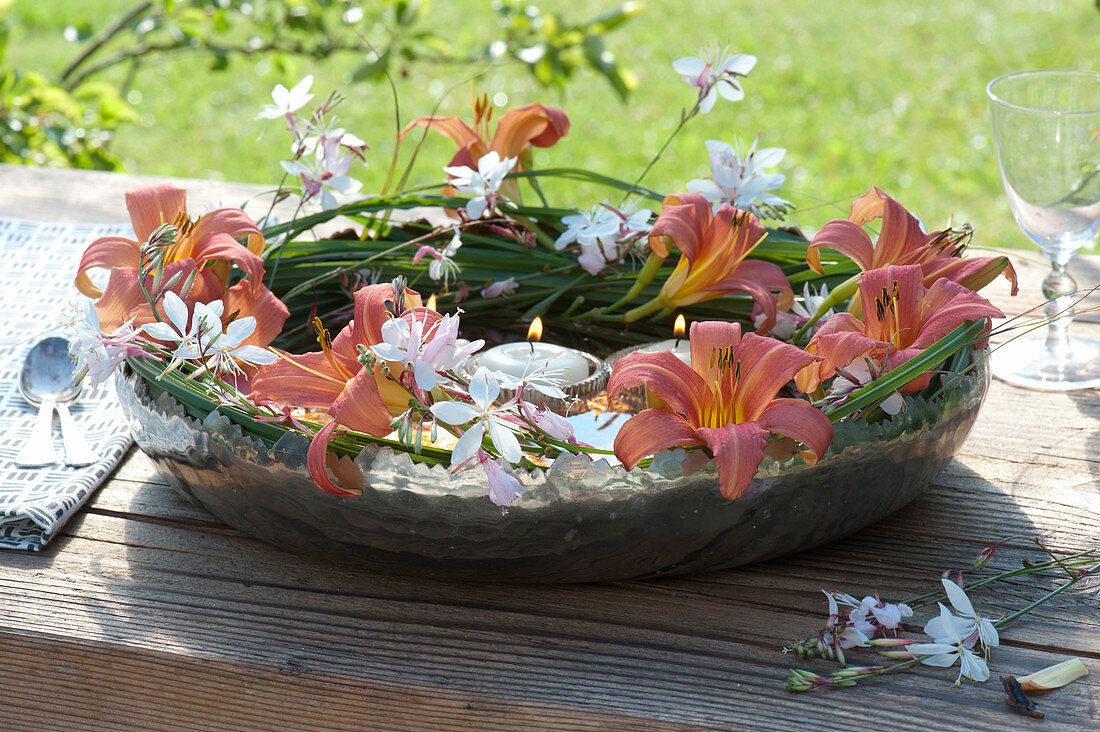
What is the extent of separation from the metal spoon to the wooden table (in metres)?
0.10

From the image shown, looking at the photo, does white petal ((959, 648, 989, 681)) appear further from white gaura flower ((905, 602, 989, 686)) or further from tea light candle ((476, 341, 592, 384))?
tea light candle ((476, 341, 592, 384))

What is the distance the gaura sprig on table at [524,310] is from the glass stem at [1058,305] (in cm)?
22

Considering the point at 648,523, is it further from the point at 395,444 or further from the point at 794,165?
the point at 794,165

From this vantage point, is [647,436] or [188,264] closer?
[647,436]

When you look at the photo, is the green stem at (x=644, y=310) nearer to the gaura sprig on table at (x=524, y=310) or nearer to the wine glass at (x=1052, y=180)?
the gaura sprig on table at (x=524, y=310)

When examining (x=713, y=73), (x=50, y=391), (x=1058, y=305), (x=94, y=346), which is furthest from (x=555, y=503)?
(x=1058, y=305)

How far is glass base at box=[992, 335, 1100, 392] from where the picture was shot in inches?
37.8

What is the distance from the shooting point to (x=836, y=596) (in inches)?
25.2

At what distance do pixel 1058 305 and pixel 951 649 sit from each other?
52 centimetres

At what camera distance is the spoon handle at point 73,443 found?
32.5 inches

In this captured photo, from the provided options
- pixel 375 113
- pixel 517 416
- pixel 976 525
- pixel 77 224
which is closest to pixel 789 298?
pixel 976 525

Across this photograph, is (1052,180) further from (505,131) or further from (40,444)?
(40,444)

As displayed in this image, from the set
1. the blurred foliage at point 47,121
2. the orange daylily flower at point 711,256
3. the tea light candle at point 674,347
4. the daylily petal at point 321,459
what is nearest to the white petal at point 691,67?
the orange daylily flower at point 711,256

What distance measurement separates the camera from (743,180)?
82 cm
